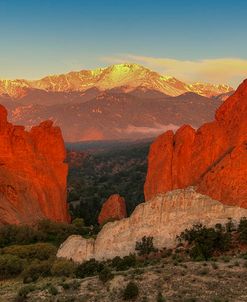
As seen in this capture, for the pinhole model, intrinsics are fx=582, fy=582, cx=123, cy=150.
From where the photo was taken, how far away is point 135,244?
5372cm

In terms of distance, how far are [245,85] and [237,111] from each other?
405 cm

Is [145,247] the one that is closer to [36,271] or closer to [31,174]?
[36,271]

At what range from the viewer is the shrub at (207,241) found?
4791 centimetres

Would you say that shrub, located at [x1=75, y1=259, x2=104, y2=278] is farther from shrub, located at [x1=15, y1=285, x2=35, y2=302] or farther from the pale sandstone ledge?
the pale sandstone ledge

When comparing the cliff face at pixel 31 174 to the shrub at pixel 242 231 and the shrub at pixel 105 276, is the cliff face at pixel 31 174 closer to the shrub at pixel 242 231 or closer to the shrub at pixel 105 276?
the shrub at pixel 242 231

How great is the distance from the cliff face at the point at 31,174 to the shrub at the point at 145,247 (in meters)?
28.2

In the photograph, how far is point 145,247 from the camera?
52000mm

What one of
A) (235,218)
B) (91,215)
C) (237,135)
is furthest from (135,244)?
(91,215)

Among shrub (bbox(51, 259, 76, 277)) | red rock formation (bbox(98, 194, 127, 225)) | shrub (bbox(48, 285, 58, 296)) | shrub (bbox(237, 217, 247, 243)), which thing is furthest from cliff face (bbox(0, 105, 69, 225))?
shrub (bbox(48, 285, 58, 296))

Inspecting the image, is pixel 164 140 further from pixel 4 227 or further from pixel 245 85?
pixel 4 227

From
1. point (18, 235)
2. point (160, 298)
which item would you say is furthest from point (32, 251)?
point (160, 298)

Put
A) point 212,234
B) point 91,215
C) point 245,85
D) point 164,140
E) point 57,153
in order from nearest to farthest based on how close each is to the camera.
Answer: point 212,234
point 245,85
point 164,140
point 57,153
point 91,215

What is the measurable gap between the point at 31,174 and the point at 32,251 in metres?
25.5

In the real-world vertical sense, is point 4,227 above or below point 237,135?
below
